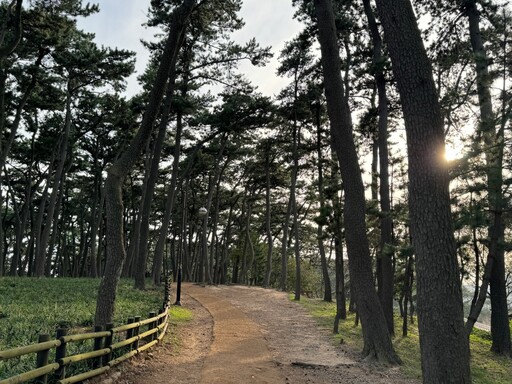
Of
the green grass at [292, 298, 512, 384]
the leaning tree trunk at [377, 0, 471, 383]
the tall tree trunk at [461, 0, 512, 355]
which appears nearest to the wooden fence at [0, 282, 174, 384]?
the leaning tree trunk at [377, 0, 471, 383]

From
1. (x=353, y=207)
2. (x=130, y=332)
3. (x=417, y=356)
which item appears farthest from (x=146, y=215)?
(x=417, y=356)

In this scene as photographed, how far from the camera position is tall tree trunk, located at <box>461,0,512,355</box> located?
31.7ft

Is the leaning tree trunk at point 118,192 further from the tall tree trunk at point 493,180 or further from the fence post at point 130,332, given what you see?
the tall tree trunk at point 493,180

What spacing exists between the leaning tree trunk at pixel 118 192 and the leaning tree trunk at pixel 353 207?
318 cm

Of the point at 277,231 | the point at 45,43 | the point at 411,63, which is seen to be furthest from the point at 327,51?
the point at 277,231

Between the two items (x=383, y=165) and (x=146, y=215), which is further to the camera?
(x=146, y=215)

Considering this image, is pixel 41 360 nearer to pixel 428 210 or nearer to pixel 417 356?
pixel 428 210

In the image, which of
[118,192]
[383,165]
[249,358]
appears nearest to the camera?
[118,192]

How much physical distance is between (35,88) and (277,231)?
1047 inches

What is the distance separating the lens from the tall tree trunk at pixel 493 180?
380 inches

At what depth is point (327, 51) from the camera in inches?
386

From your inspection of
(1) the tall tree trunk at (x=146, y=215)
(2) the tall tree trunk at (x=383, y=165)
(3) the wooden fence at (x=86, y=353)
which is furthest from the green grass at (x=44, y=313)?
(2) the tall tree trunk at (x=383, y=165)

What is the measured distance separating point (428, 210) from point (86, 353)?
4.62m

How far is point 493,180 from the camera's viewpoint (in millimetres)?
9672
